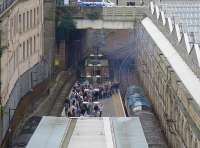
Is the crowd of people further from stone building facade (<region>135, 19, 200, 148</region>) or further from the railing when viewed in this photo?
the railing

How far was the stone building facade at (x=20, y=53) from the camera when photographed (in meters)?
33.2

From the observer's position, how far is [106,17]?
5609 cm

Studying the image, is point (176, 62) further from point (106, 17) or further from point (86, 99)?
point (106, 17)

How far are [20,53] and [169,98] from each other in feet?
32.0

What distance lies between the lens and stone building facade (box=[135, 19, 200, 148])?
2722cm

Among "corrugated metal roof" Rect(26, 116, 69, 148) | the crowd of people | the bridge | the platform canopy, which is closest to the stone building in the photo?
the platform canopy

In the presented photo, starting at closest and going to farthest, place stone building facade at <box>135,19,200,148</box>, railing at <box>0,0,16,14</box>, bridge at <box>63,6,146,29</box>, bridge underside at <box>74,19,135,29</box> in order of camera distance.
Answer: stone building facade at <box>135,19,200,148</box> → railing at <box>0,0,16,14</box> → bridge at <box>63,6,146,29</box> → bridge underside at <box>74,19,135,29</box>

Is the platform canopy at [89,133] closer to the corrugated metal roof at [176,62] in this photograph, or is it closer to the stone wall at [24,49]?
the corrugated metal roof at [176,62]

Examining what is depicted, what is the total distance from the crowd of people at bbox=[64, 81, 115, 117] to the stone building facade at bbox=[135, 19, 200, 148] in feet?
9.11

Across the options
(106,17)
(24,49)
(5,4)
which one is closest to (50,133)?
(5,4)

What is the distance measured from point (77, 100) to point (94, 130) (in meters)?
19.6

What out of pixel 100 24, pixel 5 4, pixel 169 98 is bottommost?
pixel 169 98

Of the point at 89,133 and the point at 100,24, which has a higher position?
the point at 100,24

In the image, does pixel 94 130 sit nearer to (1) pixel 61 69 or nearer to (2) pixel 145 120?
(2) pixel 145 120
